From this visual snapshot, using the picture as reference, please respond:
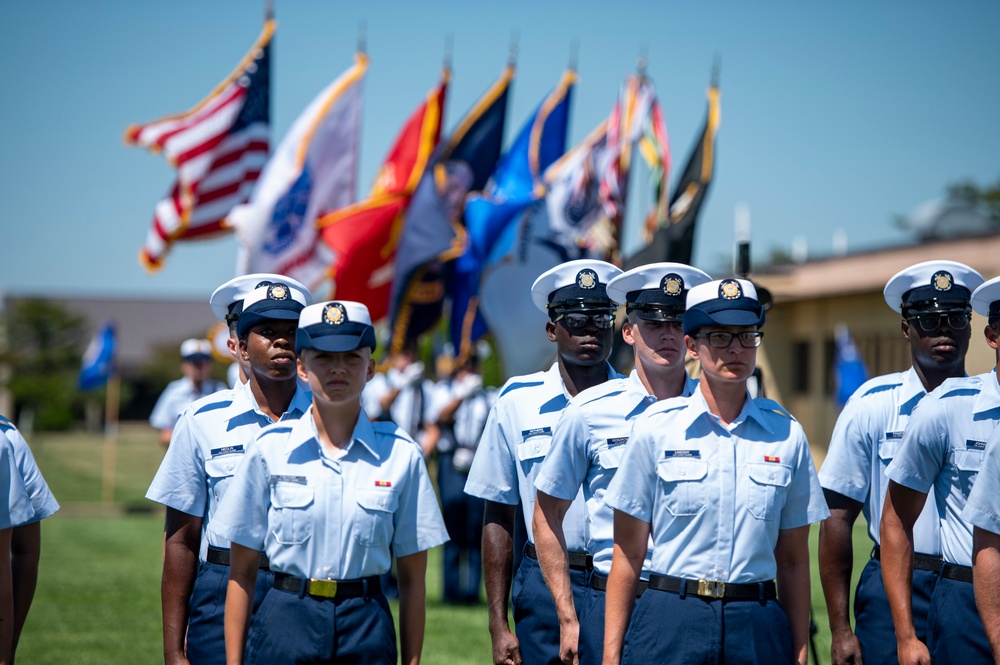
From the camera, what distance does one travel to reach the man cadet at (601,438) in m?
5.12

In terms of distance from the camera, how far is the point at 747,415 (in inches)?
173

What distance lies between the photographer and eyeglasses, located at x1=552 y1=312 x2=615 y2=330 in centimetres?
569

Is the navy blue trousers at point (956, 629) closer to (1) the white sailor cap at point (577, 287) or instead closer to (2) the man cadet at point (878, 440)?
(2) the man cadet at point (878, 440)

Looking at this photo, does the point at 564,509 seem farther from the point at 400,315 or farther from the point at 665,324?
the point at 400,315

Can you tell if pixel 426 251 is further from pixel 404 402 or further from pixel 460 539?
pixel 460 539

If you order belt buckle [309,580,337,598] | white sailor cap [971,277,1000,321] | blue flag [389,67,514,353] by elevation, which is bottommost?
belt buckle [309,580,337,598]

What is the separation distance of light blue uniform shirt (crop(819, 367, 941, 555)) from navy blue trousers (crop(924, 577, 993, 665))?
0.91 m

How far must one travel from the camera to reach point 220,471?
5172 millimetres

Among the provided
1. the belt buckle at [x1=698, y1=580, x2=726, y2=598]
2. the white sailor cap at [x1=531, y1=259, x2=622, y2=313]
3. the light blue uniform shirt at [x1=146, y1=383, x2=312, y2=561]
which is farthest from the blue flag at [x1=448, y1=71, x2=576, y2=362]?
the belt buckle at [x1=698, y1=580, x2=726, y2=598]

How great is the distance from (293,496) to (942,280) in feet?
9.72

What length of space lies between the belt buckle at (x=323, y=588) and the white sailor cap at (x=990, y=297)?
2.67 meters

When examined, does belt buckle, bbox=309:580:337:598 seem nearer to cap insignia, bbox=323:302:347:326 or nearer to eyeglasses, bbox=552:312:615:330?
cap insignia, bbox=323:302:347:326

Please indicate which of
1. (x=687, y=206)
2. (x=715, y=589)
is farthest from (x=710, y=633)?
(x=687, y=206)

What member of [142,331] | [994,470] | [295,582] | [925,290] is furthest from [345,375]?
[142,331]
